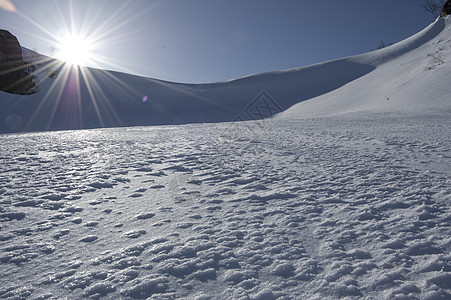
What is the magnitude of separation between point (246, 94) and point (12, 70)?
2144 centimetres

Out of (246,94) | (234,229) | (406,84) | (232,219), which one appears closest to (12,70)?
(246,94)

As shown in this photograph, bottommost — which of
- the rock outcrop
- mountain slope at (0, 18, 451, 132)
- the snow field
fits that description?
the snow field

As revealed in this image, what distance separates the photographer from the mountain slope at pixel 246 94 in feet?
54.9

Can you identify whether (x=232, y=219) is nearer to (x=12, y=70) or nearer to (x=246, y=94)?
(x=12, y=70)

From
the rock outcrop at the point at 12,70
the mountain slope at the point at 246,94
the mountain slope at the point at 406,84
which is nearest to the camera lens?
the mountain slope at the point at 406,84

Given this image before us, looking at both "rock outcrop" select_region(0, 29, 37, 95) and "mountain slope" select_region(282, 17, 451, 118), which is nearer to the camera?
"mountain slope" select_region(282, 17, 451, 118)

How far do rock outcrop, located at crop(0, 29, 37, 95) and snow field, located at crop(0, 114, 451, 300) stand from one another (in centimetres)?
2178

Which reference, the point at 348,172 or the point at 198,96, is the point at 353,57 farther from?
the point at 348,172

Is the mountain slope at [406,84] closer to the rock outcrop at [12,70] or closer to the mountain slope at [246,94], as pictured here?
the mountain slope at [246,94]

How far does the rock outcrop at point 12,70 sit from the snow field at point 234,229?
2178 centimetres

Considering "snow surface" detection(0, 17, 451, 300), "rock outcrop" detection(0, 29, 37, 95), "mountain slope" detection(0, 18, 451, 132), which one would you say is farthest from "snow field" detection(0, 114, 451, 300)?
"rock outcrop" detection(0, 29, 37, 95)

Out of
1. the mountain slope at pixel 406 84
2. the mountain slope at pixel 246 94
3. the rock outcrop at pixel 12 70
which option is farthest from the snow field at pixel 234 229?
the rock outcrop at pixel 12 70

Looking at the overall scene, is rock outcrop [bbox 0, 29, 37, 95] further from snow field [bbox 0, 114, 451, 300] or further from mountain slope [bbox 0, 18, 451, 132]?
snow field [bbox 0, 114, 451, 300]

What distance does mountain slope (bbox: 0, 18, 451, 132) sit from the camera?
1674 cm
